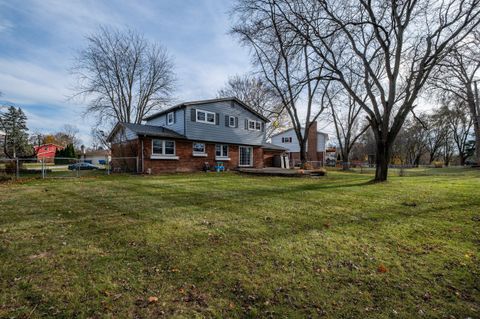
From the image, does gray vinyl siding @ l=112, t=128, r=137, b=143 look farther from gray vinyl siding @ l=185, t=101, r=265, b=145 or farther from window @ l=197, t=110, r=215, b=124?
window @ l=197, t=110, r=215, b=124

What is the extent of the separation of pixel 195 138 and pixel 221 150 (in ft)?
10.1

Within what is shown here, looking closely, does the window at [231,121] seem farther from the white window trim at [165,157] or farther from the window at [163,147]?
the white window trim at [165,157]

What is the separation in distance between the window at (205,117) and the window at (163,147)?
10.00ft

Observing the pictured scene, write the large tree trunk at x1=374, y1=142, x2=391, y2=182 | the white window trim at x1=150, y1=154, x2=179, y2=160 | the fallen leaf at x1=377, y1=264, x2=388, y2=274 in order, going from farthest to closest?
the white window trim at x1=150, y1=154, x2=179, y2=160
the large tree trunk at x1=374, y1=142, x2=391, y2=182
the fallen leaf at x1=377, y1=264, x2=388, y2=274

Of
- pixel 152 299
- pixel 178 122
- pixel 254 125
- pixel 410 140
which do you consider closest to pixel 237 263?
pixel 152 299

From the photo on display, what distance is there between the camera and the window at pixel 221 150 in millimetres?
20609

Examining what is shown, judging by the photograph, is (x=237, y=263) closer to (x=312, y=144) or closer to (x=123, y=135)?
(x=123, y=135)

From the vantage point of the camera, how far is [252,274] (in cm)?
289

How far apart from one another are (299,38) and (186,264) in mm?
12713

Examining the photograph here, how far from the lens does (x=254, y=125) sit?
76.5ft

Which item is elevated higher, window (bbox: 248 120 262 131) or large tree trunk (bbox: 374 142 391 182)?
window (bbox: 248 120 262 131)

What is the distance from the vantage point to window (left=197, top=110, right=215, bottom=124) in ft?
62.0

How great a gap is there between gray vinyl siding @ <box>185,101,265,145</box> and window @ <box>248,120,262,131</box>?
301 mm

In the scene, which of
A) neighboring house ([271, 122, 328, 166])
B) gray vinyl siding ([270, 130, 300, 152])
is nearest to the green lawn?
neighboring house ([271, 122, 328, 166])
